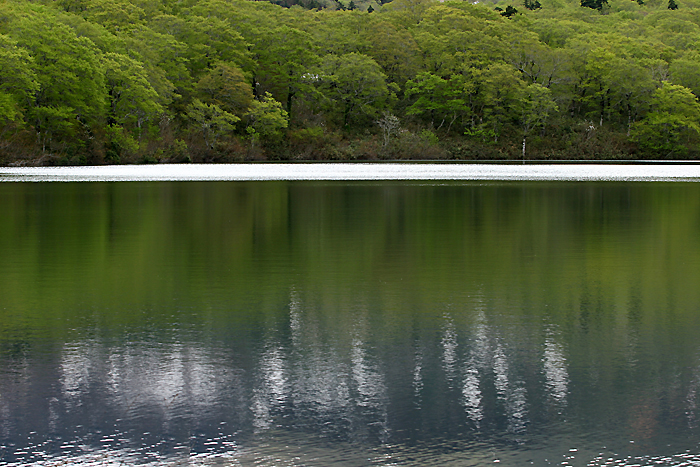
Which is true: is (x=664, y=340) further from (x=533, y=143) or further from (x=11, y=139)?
(x=533, y=143)

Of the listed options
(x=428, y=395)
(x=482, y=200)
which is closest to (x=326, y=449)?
(x=428, y=395)

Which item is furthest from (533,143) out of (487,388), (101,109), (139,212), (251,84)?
(487,388)

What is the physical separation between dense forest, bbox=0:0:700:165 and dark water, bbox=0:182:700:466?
47.9 metres

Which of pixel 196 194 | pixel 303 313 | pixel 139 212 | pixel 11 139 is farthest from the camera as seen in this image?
pixel 11 139

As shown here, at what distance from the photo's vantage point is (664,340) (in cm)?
783

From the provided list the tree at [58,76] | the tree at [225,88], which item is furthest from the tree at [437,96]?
the tree at [58,76]

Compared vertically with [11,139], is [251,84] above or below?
above

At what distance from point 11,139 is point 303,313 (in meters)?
55.3

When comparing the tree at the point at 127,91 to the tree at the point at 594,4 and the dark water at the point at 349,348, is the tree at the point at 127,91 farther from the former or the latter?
the tree at the point at 594,4

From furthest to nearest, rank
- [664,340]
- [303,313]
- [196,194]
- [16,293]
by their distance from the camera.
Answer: [196,194] → [16,293] → [303,313] → [664,340]

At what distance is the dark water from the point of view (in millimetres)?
5215

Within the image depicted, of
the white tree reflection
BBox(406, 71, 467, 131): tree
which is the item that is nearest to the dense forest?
BBox(406, 71, 467, 131): tree

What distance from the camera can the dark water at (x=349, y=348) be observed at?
17.1 ft

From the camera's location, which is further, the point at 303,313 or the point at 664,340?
the point at 303,313
